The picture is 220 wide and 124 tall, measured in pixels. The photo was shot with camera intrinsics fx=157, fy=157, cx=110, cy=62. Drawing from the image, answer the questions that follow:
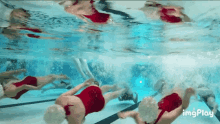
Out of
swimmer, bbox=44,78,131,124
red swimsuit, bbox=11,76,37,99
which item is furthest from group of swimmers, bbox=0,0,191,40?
red swimsuit, bbox=11,76,37,99

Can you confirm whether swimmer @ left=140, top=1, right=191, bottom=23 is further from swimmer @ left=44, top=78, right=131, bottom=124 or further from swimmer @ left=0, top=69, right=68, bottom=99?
swimmer @ left=0, top=69, right=68, bottom=99

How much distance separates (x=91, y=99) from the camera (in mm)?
4383

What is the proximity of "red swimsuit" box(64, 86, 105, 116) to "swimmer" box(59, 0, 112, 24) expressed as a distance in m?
2.43

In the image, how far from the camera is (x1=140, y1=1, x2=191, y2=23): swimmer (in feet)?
14.9

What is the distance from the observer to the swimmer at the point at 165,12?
4.54 m

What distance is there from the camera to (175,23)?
622 centimetres

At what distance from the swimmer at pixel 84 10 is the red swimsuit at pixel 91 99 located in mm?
2432

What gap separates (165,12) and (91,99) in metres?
3.53

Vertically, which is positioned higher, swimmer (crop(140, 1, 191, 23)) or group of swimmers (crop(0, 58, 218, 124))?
swimmer (crop(140, 1, 191, 23))

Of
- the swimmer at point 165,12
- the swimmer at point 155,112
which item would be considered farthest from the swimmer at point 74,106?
the swimmer at point 165,12

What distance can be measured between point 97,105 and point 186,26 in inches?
192

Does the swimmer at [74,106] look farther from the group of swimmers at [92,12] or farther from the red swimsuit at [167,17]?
the red swimsuit at [167,17]

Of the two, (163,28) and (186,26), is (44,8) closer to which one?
(163,28)

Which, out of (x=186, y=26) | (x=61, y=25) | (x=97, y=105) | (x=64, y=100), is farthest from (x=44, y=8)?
(x=186, y=26)
